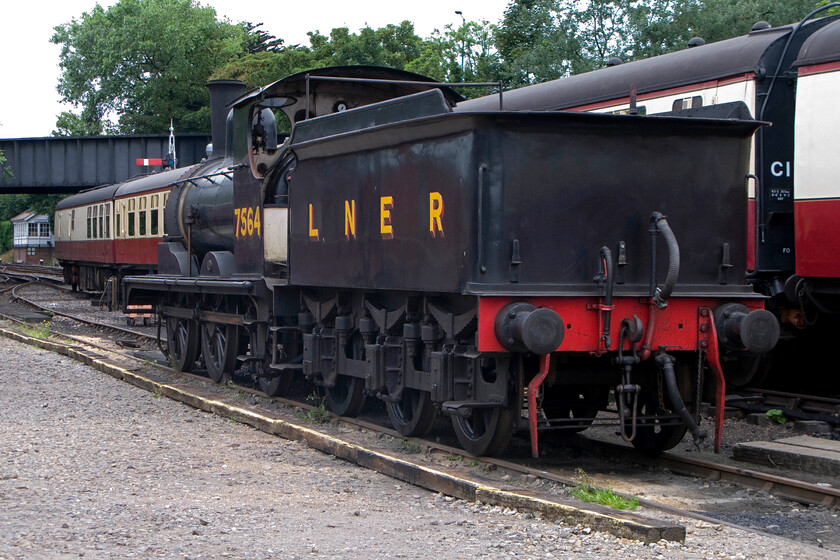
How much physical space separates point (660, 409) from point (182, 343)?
8.13 m

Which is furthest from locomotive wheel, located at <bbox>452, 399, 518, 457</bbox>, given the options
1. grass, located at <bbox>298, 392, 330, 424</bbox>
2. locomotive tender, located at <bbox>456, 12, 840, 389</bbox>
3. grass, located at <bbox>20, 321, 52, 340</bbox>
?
grass, located at <bbox>20, 321, 52, 340</bbox>

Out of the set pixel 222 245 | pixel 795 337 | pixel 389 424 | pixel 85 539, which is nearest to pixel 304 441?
pixel 389 424

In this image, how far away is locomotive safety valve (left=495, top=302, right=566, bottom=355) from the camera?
6832mm

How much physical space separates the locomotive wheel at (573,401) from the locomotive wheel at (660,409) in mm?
358

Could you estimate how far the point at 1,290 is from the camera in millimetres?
35281

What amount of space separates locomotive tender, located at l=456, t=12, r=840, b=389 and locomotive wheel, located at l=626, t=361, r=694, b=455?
6.78ft

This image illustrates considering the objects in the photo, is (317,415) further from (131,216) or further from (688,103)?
(131,216)

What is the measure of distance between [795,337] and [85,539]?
8.36 m

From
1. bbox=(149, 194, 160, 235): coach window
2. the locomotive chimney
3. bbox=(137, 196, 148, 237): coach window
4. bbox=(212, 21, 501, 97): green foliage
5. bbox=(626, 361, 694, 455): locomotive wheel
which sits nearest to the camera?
bbox=(626, 361, 694, 455): locomotive wheel

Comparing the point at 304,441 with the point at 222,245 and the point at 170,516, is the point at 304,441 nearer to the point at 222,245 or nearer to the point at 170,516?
the point at 170,516

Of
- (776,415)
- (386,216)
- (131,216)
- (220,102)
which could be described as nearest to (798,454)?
(776,415)

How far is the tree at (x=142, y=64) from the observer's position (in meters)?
62.9

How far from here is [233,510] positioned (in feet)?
21.4

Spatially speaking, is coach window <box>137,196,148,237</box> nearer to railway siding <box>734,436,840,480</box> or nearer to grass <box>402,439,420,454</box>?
grass <box>402,439,420,454</box>
